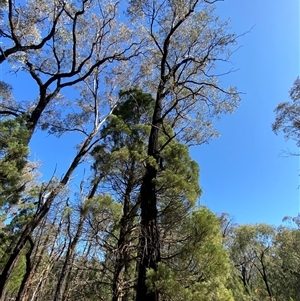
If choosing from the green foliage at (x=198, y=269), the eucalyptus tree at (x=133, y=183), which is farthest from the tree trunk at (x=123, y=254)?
the green foliage at (x=198, y=269)

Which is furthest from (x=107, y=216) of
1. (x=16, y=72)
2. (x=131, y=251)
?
(x=16, y=72)

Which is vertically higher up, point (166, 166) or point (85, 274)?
point (166, 166)

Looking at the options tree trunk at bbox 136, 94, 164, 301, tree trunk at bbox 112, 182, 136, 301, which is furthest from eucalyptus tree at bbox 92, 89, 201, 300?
tree trunk at bbox 136, 94, 164, 301

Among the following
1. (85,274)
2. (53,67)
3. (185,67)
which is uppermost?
(53,67)

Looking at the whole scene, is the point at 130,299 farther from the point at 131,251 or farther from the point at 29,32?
the point at 29,32

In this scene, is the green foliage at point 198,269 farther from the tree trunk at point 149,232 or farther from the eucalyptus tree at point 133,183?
the eucalyptus tree at point 133,183

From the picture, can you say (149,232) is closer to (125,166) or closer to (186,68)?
(125,166)

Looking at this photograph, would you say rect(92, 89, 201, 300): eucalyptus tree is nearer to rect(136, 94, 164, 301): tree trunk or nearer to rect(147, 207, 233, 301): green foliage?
rect(136, 94, 164, 301): tree trunk

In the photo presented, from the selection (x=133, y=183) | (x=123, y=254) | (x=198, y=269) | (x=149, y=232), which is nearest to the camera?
(x=198, y=269)

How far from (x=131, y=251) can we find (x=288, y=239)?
53.3ft

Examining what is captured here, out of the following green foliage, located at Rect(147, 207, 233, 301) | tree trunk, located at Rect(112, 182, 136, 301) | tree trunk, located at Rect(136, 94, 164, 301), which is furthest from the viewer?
tree trunk, located at Rect(112, 182, 136, 301)

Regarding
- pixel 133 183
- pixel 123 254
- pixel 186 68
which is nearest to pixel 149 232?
pixel 123 254

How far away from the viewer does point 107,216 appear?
12.4 ft

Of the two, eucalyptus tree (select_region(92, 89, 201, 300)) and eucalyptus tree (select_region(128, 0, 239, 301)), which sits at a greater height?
eucalyptus tree (select_region(128, 0, 239, 301))
